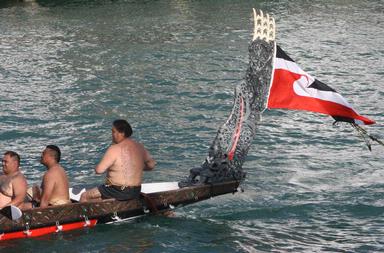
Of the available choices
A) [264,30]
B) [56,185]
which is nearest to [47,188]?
[56,185]

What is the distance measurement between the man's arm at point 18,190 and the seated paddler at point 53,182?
0.31 m

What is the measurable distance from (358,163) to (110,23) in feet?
65.6

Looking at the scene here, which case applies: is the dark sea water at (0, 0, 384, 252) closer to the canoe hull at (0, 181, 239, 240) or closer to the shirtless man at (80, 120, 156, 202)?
the canoe hull at (0, 181, 239, 240)

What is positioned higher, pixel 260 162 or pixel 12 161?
pixel 12 161

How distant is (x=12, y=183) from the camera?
452 inches

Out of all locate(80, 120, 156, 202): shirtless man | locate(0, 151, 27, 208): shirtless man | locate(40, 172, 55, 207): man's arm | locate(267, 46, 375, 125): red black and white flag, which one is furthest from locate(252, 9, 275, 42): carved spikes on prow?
locate(0, 151, 27, 208): shirtless man

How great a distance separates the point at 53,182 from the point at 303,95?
3850 mm

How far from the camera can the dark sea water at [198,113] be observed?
1262 cm

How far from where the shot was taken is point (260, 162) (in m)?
16.4

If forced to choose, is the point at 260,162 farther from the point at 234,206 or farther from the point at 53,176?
the point at 53,176

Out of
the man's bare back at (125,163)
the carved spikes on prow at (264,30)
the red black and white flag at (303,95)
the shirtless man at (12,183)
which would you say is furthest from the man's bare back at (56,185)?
the carved spikes on prow at (264,30)

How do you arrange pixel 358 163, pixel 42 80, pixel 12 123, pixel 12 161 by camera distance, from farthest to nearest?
pixel 42 80
pixel 12 123
pixel 358 163
pixel 12 161

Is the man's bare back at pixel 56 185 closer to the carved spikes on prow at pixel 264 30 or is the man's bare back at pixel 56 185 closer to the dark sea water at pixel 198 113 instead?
the dark sea water at pixel 198 113

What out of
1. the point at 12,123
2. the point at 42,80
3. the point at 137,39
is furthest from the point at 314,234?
the point at 137,39
